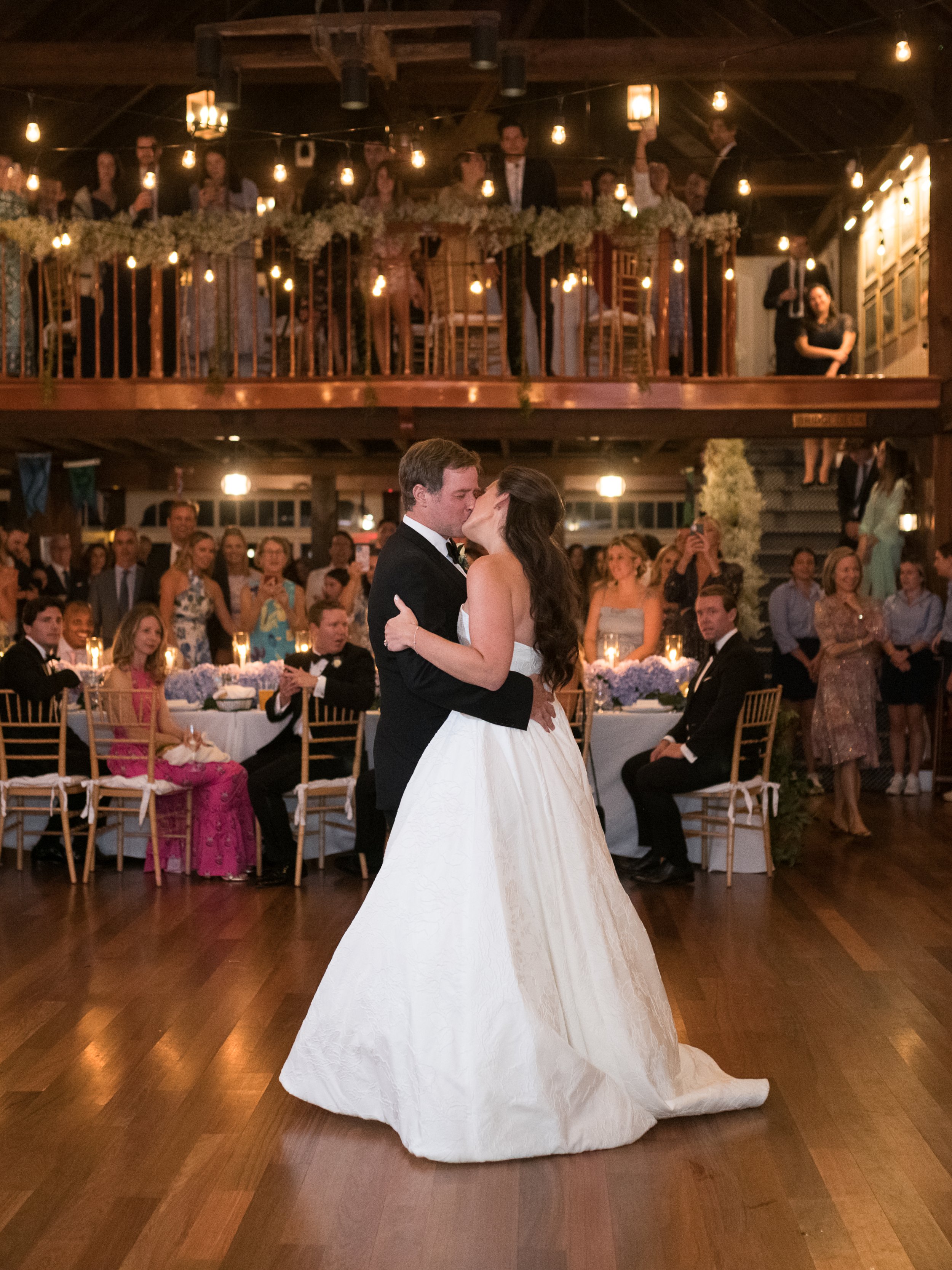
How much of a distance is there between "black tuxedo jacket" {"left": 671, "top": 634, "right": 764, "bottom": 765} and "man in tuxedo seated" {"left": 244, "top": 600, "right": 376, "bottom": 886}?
1.52 m

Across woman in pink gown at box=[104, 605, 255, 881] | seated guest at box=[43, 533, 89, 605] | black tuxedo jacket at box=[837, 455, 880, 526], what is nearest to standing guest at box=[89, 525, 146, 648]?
seated guest at box=[43, 533, 89, 605]

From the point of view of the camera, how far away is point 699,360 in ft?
35.8

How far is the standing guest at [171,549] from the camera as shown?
877 centimetres

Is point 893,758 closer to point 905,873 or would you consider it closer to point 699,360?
point 905,873

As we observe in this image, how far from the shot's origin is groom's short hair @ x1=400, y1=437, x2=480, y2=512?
10.7ft

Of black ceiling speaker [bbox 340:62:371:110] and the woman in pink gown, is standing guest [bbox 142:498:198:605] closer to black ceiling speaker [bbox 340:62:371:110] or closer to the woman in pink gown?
the woman in pink gown

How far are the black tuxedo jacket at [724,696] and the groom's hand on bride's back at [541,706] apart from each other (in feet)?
9.55

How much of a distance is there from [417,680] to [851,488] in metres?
8.73

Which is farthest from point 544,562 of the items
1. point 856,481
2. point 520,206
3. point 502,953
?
point 856,481

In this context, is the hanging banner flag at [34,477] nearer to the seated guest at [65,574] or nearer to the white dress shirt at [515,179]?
the seated guest at [65,574]

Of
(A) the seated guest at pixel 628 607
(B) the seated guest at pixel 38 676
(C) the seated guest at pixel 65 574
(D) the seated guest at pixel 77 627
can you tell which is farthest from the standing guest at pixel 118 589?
(A) the seated guest at pixel 628 607

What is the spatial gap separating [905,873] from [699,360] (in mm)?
5701

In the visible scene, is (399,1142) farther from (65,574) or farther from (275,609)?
(65,574)

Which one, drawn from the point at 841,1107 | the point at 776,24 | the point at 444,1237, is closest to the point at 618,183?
the point at 776,24
